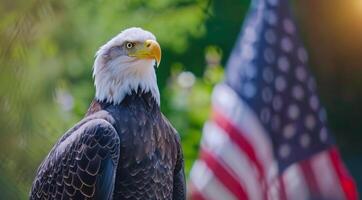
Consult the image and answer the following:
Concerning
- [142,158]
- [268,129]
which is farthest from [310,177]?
[142,158]

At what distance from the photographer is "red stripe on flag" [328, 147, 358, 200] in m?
3.73

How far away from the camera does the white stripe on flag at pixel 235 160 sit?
11.6ft

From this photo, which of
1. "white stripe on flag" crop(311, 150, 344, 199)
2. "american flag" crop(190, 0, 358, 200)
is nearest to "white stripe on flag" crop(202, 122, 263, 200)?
"american flag" crop(190, 0, 358, 200)

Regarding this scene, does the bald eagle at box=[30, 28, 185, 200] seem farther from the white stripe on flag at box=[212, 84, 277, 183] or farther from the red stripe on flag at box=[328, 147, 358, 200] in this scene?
the red stripe on flag at box=[328, 147, 358, 200]

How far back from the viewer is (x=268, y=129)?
12.1ft

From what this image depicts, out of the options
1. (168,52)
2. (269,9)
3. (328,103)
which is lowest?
(328,103)

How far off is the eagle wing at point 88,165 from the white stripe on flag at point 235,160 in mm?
847

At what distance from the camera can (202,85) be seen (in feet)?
13.7

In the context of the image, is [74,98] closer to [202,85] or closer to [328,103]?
[202,85]

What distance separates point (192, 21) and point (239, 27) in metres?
0.21

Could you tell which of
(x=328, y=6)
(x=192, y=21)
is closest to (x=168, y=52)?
(x=192, y=21)

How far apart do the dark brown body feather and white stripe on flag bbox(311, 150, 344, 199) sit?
3.22 feet

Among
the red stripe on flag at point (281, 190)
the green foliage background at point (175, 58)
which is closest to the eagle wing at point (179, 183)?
the red stripe on flag at point (281, 190)

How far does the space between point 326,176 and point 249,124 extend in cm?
35
